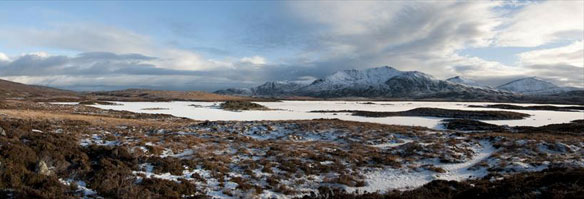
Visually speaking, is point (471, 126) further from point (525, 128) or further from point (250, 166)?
point (250, 166)

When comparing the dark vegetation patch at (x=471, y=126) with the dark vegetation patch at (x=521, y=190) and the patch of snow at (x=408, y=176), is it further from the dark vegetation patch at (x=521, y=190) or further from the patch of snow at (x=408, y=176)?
the dark vegetation patch at (x=521, y=190)

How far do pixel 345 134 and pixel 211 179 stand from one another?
1871 cm

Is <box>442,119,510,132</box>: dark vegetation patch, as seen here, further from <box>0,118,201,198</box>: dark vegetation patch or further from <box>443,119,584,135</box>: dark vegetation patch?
<box>0,118,201,198</box>: dark vegetation patch

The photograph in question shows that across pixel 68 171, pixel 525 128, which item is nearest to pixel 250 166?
pixel 68 171

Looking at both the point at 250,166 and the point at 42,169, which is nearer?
the point at 42,169

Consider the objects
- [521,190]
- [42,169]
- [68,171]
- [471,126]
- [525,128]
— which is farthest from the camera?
[471,126]

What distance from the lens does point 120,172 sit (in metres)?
13.8

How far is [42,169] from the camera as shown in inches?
494

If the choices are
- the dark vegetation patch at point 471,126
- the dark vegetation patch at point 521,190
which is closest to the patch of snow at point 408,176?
the dark vegetation patch at point 521,190

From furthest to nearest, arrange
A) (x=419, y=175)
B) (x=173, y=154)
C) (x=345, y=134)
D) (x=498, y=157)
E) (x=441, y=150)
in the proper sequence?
1. (x=345, y=134)
2. (x=441, y=150)
3. (x=498, y=157)
4. (x=173, y=154)
5. (x=419, y=175)

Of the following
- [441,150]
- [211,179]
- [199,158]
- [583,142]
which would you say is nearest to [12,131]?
[199,158]

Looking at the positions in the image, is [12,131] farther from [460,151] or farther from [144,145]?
[460,151]

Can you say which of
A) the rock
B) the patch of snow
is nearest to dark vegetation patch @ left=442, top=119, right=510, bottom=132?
the patch of snow

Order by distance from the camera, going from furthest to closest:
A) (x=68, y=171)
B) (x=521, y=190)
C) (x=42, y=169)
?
(x=68, y=171)
(x=42, y=169)
(x=521, y=190)
